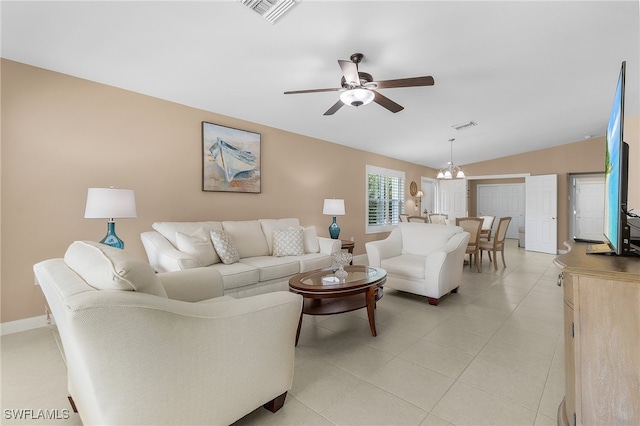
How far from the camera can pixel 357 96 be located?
2.61 m

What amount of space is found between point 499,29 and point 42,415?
4.22 m

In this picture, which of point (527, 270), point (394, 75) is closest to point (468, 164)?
point (527, 270)

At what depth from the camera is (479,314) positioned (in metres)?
3.01

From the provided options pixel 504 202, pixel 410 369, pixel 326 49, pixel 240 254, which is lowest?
pixel 410 369

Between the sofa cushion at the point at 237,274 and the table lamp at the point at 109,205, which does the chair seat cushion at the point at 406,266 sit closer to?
the sofa cushion at the point at 237,274

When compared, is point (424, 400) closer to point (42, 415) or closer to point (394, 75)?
point (42, 415)

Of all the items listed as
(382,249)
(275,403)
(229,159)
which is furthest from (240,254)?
(275,403)

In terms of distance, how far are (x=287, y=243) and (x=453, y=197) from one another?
23.3ft

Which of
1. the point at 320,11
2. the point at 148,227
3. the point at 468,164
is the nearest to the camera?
the point at 320,11

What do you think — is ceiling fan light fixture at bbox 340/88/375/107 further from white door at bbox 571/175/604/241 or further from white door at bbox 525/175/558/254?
white door at bbox 571/175/604/241

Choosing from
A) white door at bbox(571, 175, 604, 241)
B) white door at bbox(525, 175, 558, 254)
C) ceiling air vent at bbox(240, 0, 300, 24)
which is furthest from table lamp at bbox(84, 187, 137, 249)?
white door at bbox(571, 175, 604, 241)

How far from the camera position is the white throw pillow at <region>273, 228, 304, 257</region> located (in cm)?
377

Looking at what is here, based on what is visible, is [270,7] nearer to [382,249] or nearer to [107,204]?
[107,204]

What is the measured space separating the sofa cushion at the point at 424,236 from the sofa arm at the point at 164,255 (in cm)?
279
